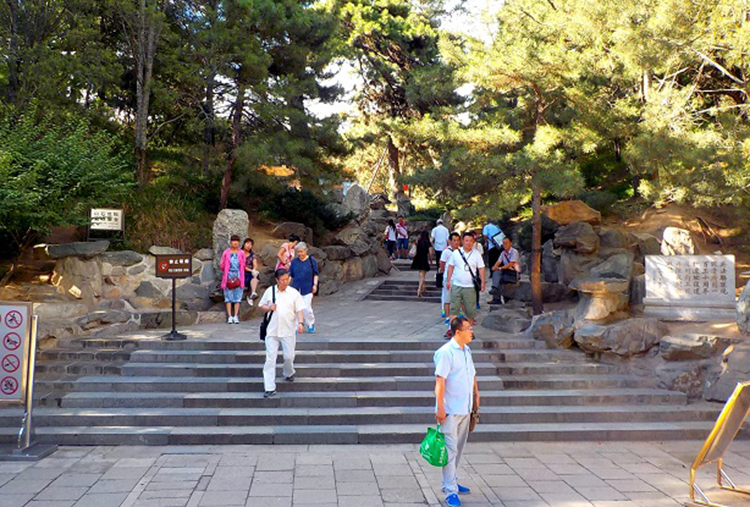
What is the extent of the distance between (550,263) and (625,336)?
6750 mm

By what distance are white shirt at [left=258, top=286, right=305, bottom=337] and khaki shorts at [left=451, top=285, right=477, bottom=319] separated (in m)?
2.97

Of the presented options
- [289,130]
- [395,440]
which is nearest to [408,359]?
[395,440]

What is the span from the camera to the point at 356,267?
17.9m

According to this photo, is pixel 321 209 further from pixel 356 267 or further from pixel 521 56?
pixel 521 56

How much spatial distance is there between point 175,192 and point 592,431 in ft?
40.6

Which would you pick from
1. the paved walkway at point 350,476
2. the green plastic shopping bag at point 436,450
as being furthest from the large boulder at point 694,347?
the green plastic shopping bag at point 436,450

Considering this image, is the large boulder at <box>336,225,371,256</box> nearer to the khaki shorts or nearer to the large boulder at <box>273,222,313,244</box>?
the large boulder at <box>273,222,313,244</box>

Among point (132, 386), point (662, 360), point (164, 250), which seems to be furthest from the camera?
point (164, 250)

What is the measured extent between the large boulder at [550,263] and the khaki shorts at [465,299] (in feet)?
21.4

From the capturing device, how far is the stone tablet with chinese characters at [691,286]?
966 centimetres

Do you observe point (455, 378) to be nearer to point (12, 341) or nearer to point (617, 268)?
point (12, 341)

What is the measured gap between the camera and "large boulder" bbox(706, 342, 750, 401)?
801 cm

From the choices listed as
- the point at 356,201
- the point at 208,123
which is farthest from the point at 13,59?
the point at 356,201

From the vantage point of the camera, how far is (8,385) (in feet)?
21.3
